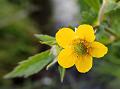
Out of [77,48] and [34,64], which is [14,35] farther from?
[77,48]

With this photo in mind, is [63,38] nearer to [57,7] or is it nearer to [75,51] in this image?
[75,51]

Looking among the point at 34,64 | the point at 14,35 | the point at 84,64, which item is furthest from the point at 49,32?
the point at 84,64

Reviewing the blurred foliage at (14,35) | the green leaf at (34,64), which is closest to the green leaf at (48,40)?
the green leaf at (34,64)

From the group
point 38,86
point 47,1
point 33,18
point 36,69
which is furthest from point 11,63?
point 36,69

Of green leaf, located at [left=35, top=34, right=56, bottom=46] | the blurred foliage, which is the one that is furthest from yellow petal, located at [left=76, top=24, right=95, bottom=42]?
the blurred foliage

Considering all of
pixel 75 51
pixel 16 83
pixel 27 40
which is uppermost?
pixel 75 51

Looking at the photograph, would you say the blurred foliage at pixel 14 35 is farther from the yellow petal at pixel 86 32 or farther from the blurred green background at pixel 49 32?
the yellow petal at pixel 86 32
